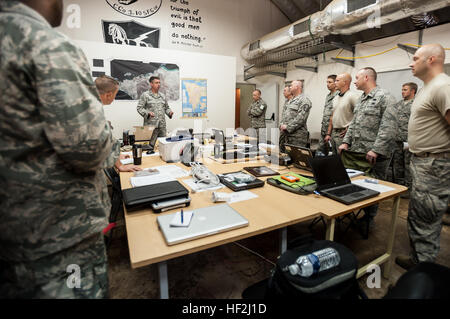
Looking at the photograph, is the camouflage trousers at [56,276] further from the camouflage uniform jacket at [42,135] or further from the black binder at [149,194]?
the black binder at [149,194]

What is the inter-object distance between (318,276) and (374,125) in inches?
83.6

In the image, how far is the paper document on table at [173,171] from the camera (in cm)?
188

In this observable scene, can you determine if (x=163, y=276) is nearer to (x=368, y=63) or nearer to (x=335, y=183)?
(x=335, y=183)

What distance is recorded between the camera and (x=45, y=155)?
705mm

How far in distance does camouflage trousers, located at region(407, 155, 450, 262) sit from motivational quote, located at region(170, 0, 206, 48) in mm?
5427

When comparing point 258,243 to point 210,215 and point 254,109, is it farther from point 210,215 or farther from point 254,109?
point 254,109

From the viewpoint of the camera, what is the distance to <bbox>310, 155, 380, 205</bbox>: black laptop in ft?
4.64

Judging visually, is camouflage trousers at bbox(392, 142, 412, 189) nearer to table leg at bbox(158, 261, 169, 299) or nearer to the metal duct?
the metal duct

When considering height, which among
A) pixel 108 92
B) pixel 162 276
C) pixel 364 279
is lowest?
pixel 364 279

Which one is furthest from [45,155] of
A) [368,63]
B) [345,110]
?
[368,63]

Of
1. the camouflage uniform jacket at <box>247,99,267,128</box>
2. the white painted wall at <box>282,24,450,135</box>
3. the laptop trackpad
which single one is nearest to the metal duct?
the white painted wall at <box>282,24,450,135</box>

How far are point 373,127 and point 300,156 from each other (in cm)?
110

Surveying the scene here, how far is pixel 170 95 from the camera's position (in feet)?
16.8

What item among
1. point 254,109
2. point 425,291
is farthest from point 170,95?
point 425,291
